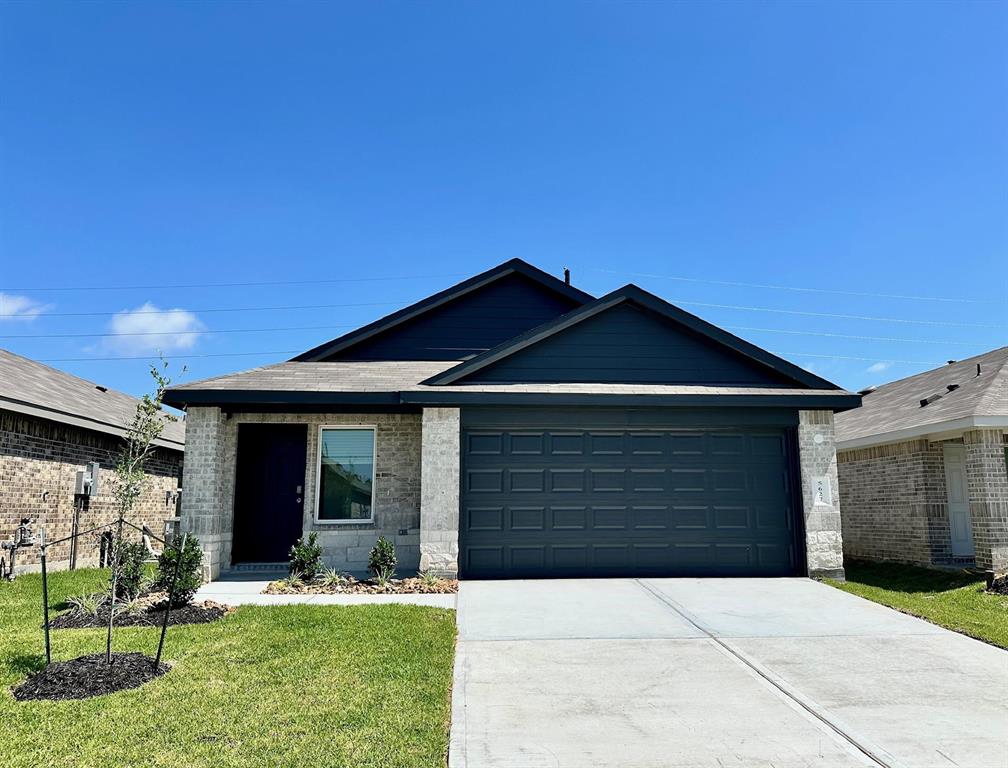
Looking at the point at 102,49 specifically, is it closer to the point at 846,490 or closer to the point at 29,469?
the point at 29,469

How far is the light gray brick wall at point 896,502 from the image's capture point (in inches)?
495

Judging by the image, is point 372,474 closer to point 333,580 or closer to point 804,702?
point 333,580

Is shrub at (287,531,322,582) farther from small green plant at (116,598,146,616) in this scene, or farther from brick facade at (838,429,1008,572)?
brick facade at (838,429,1008,572)

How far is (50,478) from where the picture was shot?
1291 centimetres

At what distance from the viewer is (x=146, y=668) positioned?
231 inches

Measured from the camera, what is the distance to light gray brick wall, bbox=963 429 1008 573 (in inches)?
435

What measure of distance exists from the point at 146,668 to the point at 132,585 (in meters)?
3.46

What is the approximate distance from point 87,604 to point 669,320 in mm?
9331

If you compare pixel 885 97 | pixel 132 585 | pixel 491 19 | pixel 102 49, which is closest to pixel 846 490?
pixel 885 97

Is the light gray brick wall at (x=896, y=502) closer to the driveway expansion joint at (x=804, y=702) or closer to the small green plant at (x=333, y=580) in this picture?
the driveway expansion joint at (x=804, y=702)

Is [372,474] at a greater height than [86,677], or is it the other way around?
[372,474]

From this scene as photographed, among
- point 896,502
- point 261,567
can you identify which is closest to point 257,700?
point 261,567

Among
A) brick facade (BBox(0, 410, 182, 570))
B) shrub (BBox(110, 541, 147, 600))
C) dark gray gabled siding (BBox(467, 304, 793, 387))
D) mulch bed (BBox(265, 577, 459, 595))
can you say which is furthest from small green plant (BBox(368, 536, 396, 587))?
brick facade (BBox(0, 410, 182, 570))

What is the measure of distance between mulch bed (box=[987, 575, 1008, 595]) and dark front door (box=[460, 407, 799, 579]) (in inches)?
112
